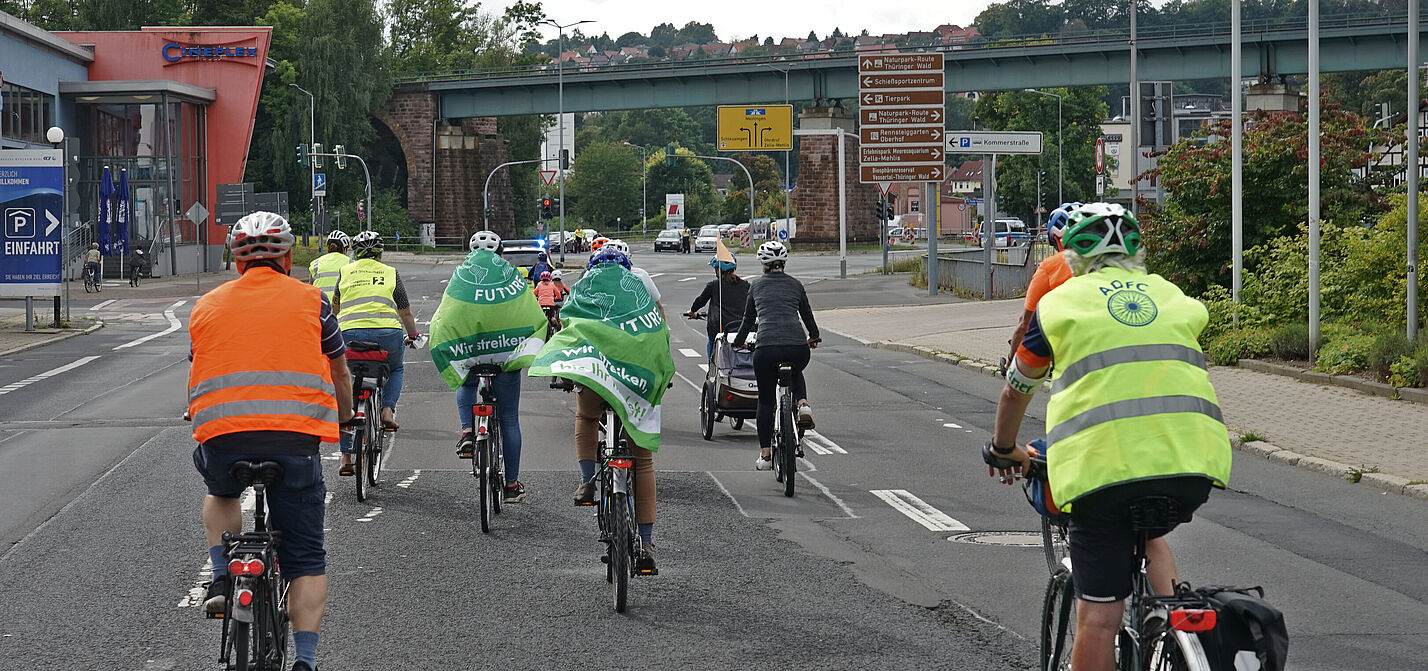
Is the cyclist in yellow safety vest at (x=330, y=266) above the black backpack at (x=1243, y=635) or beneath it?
above

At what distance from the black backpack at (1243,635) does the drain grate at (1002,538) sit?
4.82 metres

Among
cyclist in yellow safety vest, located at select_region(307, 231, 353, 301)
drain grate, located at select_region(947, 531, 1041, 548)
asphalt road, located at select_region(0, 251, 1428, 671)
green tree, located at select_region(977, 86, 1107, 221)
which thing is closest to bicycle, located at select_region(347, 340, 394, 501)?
asphalt road, located at select_region(0, 251, 1428, 671)

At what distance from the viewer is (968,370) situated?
21.0m

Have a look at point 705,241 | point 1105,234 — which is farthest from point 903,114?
point 705,241

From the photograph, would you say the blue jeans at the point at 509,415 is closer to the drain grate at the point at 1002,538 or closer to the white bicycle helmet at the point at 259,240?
the drain grate at the point at 1002,538

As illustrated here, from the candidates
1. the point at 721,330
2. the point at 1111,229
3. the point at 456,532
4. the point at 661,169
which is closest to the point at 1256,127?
the point at 721,330

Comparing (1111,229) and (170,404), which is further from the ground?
(1111,229)

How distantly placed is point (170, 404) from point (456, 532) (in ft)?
30.2

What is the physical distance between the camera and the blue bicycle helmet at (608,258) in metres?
7.68

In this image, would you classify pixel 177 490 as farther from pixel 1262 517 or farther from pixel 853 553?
pixel 1262 517

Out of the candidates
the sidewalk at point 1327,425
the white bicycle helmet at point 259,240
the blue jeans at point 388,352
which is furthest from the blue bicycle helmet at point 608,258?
the sidewalk at point 1327,425

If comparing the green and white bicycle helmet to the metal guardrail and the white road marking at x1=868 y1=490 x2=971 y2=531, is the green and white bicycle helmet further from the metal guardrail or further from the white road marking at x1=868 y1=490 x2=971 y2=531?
the metal guardrail

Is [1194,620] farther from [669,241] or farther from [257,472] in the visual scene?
[669,241]

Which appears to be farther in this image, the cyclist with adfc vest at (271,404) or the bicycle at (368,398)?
the bicycle at (368,398)
